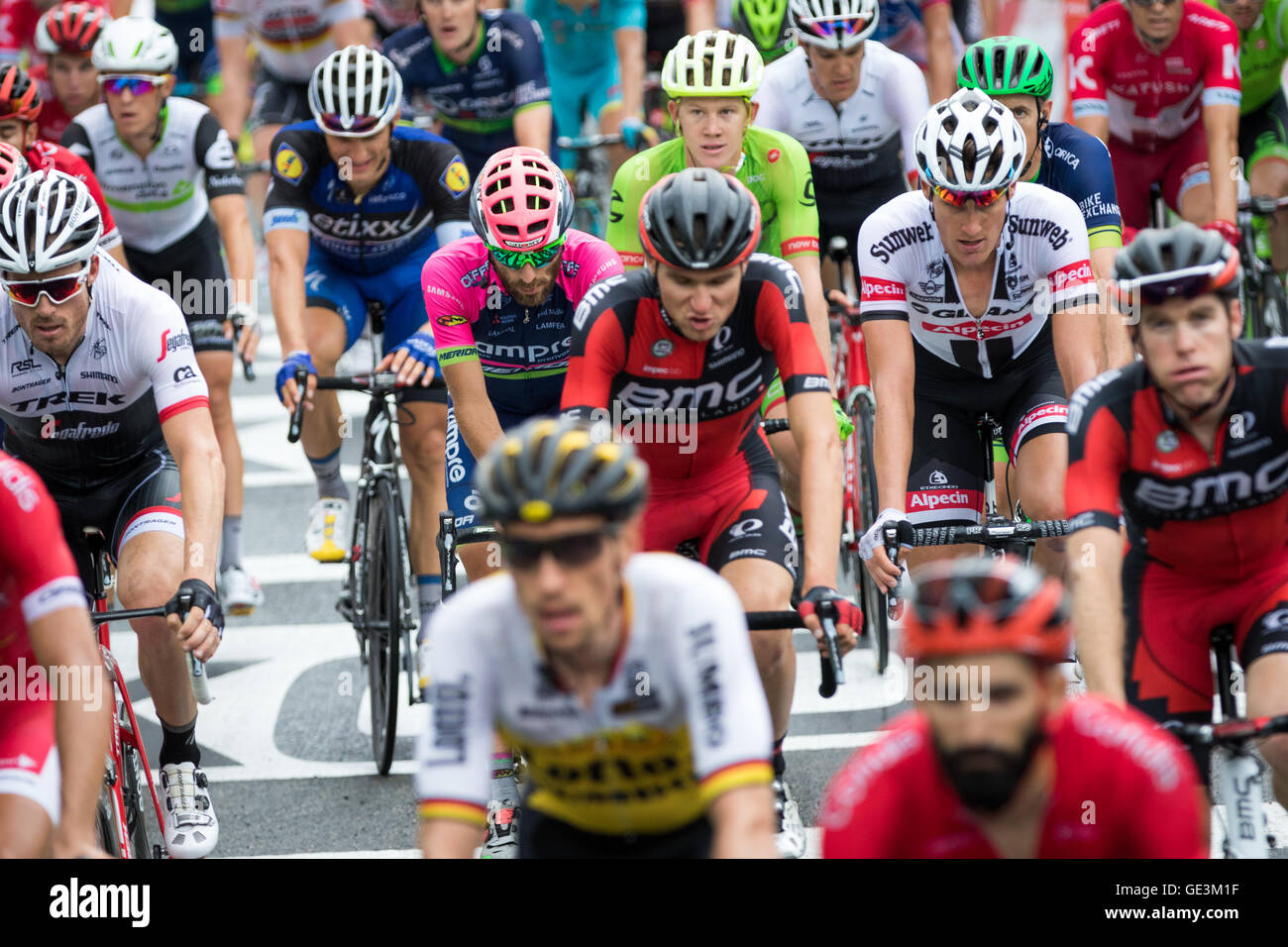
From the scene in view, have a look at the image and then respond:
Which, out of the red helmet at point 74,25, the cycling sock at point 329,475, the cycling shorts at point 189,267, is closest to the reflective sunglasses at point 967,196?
the cycling sock at point 329,475

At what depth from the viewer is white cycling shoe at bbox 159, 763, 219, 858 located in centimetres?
598

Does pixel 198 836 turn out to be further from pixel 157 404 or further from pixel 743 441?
pixel 743 441

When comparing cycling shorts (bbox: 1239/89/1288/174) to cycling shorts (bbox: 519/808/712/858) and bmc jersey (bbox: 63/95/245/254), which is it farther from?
cycling shorts (bbox: 519/808/712/858)

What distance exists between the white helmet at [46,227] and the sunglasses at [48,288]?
0.17 ft

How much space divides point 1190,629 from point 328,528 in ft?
15.9

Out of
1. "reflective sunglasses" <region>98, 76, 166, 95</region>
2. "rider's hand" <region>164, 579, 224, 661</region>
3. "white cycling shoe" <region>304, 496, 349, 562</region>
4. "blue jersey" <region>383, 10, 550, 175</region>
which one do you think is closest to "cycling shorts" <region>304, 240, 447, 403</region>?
"white cycling shoe" <region>304, 496, 349, 562</region>

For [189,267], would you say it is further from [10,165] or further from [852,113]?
[852,113]

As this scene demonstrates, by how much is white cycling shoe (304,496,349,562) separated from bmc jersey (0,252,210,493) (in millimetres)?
2175

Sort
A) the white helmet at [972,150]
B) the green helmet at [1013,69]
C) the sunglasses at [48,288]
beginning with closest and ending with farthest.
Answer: the sunglasses at [48,288]
the white helmet at [972,150]
the green helmet at [1013,69]

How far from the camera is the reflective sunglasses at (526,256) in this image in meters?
5.93

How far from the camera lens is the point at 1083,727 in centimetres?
306

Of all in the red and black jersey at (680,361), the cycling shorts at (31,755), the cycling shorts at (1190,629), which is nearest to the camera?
the cycling shorts at (31,755)

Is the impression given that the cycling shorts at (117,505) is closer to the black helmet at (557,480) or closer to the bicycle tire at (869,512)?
the black helmet at (557,480)

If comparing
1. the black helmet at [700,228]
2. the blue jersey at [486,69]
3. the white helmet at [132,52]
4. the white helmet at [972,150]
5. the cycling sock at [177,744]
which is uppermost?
the blue jersey at [486,69]
